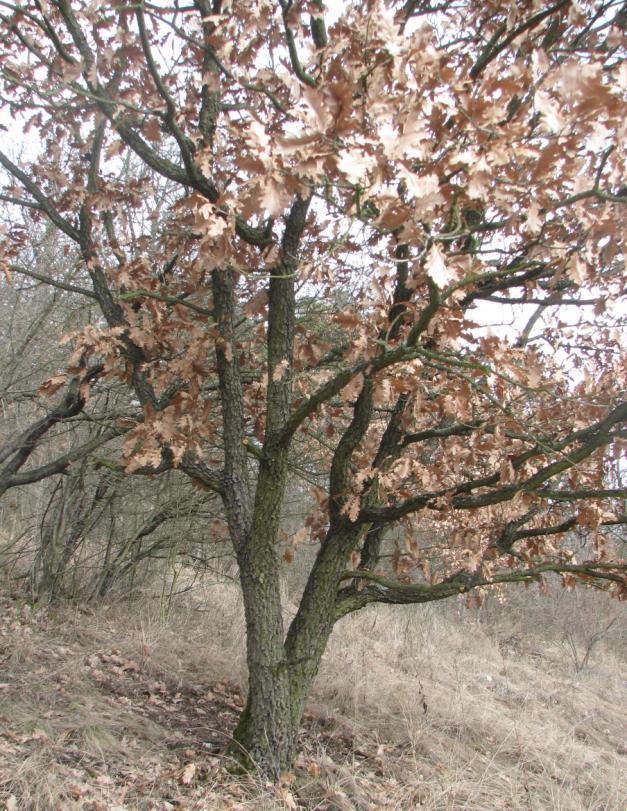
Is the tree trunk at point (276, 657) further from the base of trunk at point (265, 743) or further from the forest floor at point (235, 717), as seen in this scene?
the forest floor at point (235, 717)

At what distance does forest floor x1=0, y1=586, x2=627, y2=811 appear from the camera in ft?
10.4

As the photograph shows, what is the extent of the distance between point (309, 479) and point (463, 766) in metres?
2.64

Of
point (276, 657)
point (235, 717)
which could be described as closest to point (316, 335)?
point (276, 657)

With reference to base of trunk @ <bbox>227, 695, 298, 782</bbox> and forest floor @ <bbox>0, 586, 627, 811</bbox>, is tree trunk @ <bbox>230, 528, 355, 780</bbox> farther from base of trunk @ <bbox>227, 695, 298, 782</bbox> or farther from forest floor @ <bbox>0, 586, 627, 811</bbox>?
forest floor @ <bbox>0, 586, 627, 811</bbox>

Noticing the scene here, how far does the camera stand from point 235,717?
433cm

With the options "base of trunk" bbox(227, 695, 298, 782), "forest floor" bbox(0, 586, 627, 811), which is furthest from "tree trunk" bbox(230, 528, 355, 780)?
Answer: "forest floor" bbox(0, 586, 627, 811)

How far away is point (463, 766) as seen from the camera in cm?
404

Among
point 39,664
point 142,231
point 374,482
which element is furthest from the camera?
point 142,231

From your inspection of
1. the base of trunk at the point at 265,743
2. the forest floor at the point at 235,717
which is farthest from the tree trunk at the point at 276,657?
the forest floor at the point at 235,717

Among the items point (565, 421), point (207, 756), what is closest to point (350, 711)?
point (207, 756)

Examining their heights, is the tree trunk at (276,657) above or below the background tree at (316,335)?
below

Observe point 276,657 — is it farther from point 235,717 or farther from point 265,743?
point 235,717

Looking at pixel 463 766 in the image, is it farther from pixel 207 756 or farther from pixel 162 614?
pixel 162 614

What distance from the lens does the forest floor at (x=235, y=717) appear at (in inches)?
124
